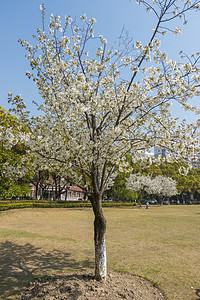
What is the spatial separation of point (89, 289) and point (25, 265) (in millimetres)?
3481

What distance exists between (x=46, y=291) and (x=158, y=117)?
5799 millimetres

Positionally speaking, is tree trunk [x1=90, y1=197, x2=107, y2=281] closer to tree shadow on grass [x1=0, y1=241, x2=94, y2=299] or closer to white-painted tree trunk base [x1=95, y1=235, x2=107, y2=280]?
white-painted tree trunk base [x1=95, y1=235, x2=107, y2=280]

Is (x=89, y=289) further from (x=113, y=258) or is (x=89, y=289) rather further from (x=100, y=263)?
(x=113, y=258)

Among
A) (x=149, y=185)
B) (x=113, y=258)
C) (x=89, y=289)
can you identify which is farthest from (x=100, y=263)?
(x=149, y=185)

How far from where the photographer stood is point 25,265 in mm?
7824

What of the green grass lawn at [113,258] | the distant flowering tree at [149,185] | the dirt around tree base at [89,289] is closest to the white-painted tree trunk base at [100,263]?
the dirt around tree base at [89,289]

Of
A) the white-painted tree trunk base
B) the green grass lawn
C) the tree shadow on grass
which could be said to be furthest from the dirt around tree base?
the tree shadow on grass

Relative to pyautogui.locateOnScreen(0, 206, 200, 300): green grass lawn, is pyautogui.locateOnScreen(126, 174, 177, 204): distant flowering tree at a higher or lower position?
higher

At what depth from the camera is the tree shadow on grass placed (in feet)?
20.4

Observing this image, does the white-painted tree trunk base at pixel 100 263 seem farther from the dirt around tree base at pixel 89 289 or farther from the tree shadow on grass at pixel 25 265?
the tree shadow on grass at pixel 25 265

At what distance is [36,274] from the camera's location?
7.00 meters

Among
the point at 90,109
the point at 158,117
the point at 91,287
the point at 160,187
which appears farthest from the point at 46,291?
the point at 160,187

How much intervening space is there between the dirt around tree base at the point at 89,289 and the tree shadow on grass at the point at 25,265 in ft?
1.94

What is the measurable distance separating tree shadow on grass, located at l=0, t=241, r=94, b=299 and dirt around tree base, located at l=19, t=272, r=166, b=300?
592 mm
